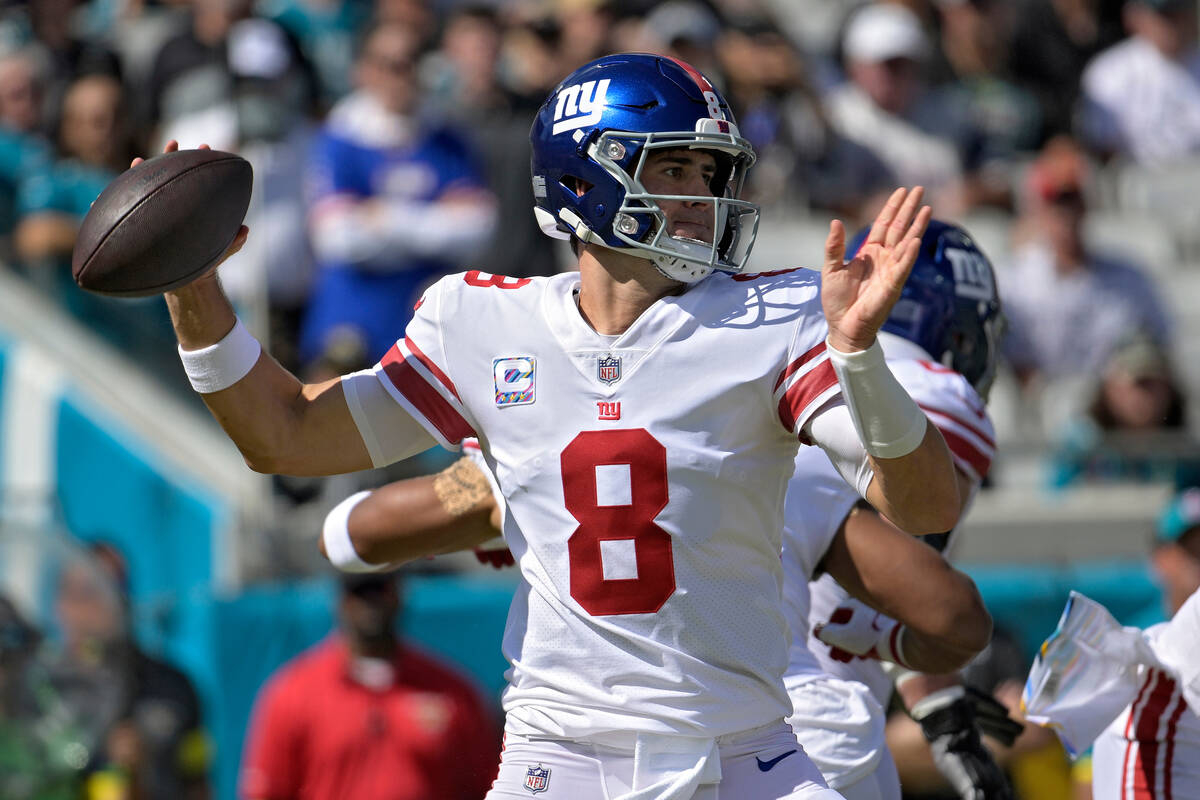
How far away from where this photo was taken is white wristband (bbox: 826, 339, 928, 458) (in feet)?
10.1

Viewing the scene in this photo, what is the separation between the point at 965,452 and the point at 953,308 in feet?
1.68

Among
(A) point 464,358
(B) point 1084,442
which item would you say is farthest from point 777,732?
(B) point 1084,442

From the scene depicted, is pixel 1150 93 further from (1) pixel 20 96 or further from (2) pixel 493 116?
(1) pixel 20 96

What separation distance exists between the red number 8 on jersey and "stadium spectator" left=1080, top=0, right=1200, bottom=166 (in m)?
8.01

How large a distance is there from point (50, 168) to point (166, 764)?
2.94m

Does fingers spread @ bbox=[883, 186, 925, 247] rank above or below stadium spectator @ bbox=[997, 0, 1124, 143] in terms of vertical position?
above

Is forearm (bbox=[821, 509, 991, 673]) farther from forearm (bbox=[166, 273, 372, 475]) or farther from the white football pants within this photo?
forearm (bbox=[166, 273, 372, 475])

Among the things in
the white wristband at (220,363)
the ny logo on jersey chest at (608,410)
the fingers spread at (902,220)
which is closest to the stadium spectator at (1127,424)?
the fingers spread at (902,220)

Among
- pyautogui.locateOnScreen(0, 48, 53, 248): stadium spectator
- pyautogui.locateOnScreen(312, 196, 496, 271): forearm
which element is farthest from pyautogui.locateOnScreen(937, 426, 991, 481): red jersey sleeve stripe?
pyautogui.locateOnScreen(0, 48, 53, 248): stadium spectator

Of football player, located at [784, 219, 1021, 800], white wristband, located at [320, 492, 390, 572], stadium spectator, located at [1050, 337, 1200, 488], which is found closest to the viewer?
football player, located at [784, 219, 1021, 800]

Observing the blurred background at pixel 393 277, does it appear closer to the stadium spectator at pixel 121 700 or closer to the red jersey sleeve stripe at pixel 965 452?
the stadium spectator at pixel 121 700

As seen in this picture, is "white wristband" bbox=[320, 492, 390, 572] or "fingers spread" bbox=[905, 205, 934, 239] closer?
"fingers spread" bbox=[905, 205, 934, 239]

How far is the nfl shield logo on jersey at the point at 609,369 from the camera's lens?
3.31m

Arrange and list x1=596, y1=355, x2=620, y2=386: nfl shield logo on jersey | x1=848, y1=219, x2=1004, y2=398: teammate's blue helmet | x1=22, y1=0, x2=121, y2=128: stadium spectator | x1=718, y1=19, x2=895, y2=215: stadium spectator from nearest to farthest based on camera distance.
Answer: x1=596, y1=355, x2=620, y2=386: nfl shield logo on jersey, x1=848, y1=219, x2=1004, y2=398: teammate's blue helmet, x1=22, y1=0, x2=121, y2=128: stadium spectator, x1=718, y1=19, x2=895, y2=215: stadium spectator
